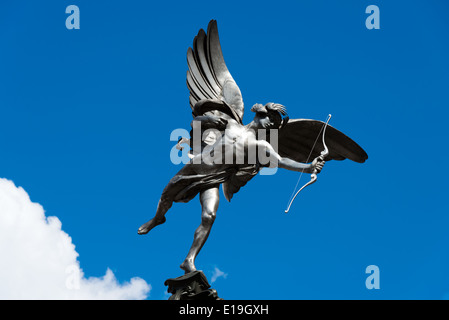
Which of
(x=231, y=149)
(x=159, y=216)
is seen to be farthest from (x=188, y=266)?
(x=231, y=149)

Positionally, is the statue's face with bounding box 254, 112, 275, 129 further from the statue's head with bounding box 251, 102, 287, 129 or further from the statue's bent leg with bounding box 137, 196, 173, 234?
the statue's bent leg with bounding box 137, 196, 173, 234

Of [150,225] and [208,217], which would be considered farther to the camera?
[150,225]

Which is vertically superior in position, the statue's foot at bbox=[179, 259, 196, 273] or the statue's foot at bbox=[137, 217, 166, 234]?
the statue's foot at bbox=[137, 217, 166, 234]

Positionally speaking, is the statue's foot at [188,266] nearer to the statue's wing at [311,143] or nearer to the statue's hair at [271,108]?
the statue's wing at [311,143]

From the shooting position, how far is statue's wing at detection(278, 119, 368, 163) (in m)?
11.6

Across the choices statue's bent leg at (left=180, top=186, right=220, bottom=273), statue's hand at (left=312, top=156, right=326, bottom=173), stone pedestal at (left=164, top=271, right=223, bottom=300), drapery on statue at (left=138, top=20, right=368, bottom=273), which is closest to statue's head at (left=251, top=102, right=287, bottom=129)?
drapery on statue at (left=138, top=20, right=368, bottom=273)

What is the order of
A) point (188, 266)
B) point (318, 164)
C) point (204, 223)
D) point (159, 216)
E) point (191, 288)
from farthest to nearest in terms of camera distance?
point (159, 216)
point (204, 223)
point (318, 164)
point (188, 266)
point (191, 288)

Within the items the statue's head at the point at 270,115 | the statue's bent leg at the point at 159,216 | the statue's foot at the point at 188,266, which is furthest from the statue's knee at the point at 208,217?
the statue's head at the point at 270,115

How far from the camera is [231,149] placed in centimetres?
1118

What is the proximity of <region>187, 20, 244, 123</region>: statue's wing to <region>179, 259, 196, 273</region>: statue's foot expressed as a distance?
98.9 inches

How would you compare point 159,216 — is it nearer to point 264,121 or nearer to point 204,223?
point 204,223

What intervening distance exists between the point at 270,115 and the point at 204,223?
2.04m
